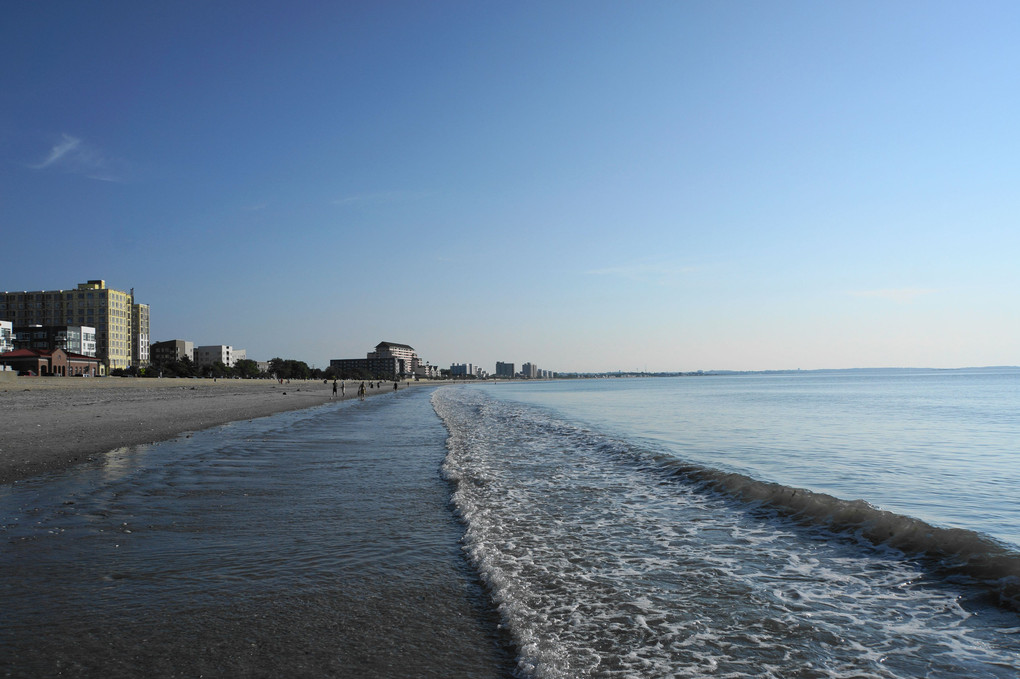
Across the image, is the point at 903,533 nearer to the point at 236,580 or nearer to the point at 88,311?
the point at 236,580

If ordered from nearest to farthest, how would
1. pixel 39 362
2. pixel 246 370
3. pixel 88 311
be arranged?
pixel 39 362 < pixel 88 311 < pixel 246 370

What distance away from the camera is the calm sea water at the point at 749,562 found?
4.52m

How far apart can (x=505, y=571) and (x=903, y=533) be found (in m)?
5.80

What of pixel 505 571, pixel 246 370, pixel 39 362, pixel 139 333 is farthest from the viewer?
pixel 139 333

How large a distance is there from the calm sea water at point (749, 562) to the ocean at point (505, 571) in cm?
4

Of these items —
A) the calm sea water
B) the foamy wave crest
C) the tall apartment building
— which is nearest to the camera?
the calm sea water

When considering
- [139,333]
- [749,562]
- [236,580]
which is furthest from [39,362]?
[749,562]

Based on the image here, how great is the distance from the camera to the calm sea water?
452 centimetres

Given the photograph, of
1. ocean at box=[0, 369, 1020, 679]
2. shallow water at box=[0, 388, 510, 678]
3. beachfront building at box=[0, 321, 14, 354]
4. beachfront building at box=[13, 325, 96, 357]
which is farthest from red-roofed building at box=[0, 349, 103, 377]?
shallow water at box=[0, 388, 510, 678]

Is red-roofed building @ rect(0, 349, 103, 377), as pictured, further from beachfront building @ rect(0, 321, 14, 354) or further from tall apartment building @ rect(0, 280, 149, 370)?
tall apartment building @ rect(0, 280, 149, 370)

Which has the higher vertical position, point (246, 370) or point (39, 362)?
point (39, 362)

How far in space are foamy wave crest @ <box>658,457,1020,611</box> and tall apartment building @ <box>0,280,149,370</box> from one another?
175 meters

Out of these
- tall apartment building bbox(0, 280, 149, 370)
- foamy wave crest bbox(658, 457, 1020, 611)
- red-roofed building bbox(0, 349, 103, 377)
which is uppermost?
tall apartment building bbox(0, 280, 149, 370)

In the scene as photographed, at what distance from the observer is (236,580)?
18.6ft
